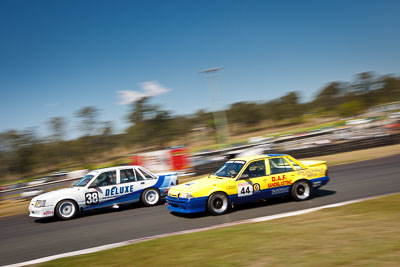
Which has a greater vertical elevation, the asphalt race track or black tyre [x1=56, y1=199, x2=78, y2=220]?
black tyre [x1=56, y1=199, x2=78, y2=220]

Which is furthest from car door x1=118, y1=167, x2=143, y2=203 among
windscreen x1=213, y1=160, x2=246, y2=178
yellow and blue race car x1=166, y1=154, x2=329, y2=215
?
windscreen x1=213, y1=160, x2=246, y2=178

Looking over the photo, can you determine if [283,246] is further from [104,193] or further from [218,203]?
[104,193]

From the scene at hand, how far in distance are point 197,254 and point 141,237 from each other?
7.82 feet

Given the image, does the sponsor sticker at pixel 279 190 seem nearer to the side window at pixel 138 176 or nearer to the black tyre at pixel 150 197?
the black tyre at pixel 150 197

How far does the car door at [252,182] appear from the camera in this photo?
28.5 feet

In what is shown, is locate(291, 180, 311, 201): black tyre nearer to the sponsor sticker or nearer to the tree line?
the sponsor sticker

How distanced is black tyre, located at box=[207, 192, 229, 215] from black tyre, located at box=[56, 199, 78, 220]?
4.57 m

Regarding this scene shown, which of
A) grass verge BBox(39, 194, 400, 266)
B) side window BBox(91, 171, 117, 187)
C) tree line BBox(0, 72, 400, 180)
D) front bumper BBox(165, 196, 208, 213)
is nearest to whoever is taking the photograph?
grass verge BBox(39, 194, 400, 266)

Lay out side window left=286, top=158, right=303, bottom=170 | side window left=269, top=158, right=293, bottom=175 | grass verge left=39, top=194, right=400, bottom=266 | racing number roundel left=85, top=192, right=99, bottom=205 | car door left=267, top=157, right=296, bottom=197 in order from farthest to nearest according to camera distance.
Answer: racing number roundel left=85, top=192, right=99, bottom=205, side window left=286, top=158, right=303, bottom=170, side window left=269, top=158, right=293, bottom=175, car door left=267, top=157, right=296, bottom=197, grass verge left=39, top=194, right=400, bottom=266

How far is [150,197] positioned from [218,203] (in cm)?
343

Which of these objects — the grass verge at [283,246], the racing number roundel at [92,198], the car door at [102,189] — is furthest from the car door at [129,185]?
the grass verge at [283,246]

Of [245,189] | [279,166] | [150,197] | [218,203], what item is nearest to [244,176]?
[245,189]

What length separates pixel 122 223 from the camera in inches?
348

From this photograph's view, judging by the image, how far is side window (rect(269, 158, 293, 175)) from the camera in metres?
9.17
